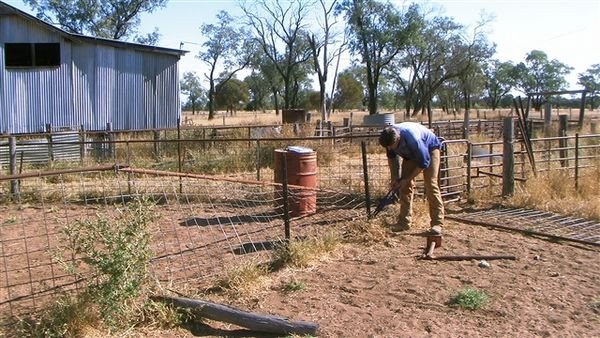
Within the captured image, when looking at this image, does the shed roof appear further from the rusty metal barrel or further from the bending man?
the bending man

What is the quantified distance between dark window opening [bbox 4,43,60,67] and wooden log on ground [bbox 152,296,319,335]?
19.0m

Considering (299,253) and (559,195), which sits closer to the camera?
(299,253)

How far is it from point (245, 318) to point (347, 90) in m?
73.0

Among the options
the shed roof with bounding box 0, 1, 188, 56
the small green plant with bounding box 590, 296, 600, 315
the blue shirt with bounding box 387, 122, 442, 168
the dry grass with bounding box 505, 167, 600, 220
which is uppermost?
the shed roof with bounding box 0, 1, 188, 56

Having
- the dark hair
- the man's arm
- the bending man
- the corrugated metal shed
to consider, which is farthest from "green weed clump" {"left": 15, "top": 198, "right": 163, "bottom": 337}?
the corrugated metal shed

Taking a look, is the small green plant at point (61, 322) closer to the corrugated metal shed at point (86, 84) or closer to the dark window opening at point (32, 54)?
the corrugated metal shed at point (86, 84)

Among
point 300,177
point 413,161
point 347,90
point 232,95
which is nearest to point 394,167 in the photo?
point 413,161

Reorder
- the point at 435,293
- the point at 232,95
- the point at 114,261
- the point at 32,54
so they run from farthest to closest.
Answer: the point at 232,95, the point at 32,54, the point at 435,293, the point at 114,261

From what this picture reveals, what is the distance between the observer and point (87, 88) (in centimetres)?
2228

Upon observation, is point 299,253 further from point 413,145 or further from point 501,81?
point 501,81

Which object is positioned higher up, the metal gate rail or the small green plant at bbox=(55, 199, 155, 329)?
the small green plant at bbox=(55, 199, 155, 329)

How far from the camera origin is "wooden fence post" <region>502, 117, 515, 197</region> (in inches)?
398

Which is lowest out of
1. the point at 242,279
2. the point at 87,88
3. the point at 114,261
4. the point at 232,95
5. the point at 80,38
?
the point at 242,279

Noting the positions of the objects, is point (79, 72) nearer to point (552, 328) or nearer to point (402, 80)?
point (552, 328)
